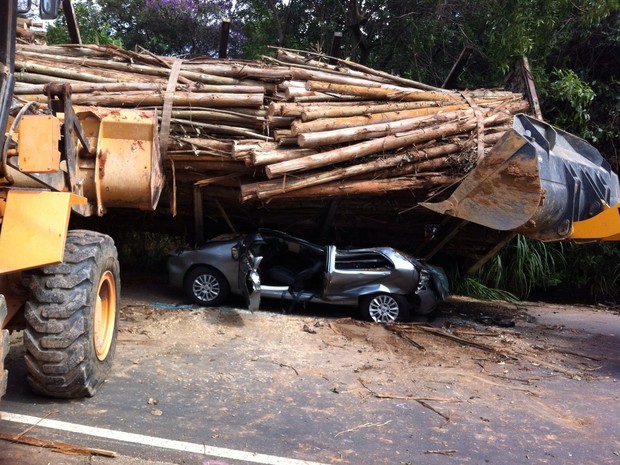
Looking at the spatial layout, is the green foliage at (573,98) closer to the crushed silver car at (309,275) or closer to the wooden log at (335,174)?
the wooden log at (335,174)

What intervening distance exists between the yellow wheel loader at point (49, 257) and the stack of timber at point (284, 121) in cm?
290

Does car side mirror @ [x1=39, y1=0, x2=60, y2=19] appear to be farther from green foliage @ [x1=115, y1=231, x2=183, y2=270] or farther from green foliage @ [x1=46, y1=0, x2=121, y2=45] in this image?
green foliage @ [x1=46, y1=0, x2=121, y2=45]

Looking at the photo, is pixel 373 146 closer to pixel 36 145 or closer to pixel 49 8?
pixel 49 8

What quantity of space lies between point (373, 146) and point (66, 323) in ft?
17.2

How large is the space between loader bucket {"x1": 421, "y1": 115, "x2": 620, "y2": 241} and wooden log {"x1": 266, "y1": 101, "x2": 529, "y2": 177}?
3.39 ft

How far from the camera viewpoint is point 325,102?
29.4 feet

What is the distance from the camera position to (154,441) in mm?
4398

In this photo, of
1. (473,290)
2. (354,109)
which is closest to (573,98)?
(473,290)

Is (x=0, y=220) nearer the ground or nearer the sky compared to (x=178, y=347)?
nearer the sky

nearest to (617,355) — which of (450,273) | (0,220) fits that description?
(450,273)

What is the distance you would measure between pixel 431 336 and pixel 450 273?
4439 mm

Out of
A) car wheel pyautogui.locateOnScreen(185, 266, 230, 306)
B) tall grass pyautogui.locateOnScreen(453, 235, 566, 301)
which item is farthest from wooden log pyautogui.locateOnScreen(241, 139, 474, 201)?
tall grass pyautogui.locateOnScreen(453, 235, 566, 301)

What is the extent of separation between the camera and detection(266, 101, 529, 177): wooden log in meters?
8.21

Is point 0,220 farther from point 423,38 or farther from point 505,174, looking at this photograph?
point 423,38
